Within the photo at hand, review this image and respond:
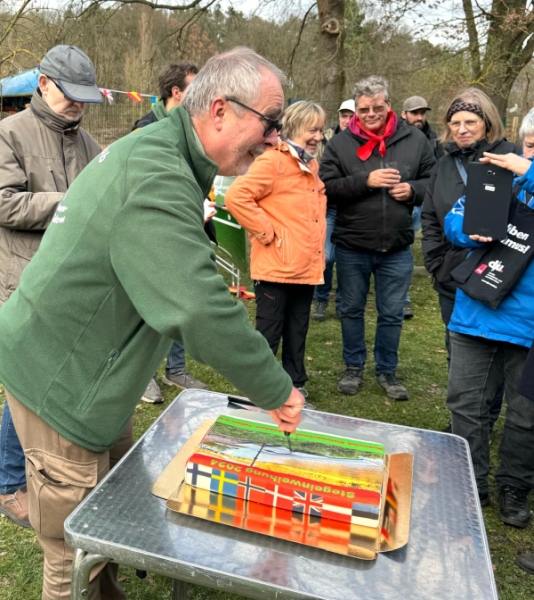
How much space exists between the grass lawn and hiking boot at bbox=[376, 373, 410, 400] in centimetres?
5

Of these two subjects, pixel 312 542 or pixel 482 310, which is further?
pixel 482 310

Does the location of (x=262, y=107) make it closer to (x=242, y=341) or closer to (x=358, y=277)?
(x=242, y=341)

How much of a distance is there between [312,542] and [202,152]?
0.97m

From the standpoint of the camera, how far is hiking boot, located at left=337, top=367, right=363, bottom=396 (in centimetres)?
408

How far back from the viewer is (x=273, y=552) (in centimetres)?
132

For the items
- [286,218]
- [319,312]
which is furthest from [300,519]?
[319,312]

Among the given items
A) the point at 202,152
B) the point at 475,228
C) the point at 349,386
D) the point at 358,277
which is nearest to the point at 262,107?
the point at 202,152

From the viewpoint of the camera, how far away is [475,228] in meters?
2.46

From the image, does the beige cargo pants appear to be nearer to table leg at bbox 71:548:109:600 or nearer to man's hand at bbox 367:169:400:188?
table leg at bbox 71:548:109:600

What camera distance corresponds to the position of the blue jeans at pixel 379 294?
391 cm

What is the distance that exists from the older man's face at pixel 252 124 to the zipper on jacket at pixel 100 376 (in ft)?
1.86

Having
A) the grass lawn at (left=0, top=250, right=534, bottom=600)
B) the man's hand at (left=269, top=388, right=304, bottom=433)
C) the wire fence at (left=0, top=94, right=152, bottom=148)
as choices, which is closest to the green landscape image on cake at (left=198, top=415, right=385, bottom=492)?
the man's hand at (left=269, top=388, right=304, bottom=433)

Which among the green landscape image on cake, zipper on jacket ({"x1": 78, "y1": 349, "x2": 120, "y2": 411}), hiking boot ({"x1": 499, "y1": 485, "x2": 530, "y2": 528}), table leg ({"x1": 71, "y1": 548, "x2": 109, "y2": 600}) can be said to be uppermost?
zipper on jacket ({"x1": 78, "y1": 349, "x2": 120, "y2": 411})

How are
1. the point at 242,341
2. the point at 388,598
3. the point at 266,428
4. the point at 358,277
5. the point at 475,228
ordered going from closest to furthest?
the point at 388,598 < the point at 242,341 < the point at 266,428 < the point at 475,228 < the point at 358,277
